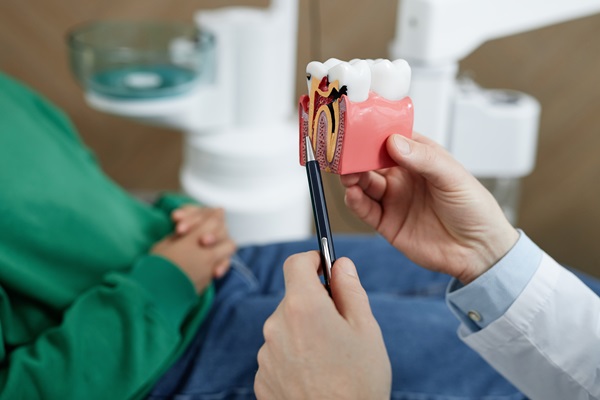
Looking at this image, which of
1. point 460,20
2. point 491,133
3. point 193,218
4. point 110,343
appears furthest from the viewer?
point 491,133

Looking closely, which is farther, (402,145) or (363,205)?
(363,205)

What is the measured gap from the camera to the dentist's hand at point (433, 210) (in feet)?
2.02

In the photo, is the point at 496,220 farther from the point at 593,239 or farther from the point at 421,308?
the point at 593,239

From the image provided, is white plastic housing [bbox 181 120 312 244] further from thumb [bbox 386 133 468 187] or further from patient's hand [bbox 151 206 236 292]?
thumb [bbox 386 133 468 187]

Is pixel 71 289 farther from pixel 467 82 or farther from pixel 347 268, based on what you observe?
pixel 467 82

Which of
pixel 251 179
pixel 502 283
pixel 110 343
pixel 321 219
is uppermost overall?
pixel 321 219

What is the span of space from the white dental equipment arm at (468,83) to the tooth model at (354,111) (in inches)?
13.6

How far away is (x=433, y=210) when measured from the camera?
709mm

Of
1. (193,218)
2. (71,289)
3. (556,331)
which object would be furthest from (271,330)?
(193,218)

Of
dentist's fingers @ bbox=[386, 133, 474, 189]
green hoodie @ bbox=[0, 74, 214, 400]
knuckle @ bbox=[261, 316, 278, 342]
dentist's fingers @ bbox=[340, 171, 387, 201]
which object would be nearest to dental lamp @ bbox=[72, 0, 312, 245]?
green hoodie @ bbox=[0, 74, 214, 400]

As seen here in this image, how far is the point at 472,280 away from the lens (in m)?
0.69

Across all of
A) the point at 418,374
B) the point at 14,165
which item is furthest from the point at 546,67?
the point at 14,165

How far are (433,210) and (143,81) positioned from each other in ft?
2.95

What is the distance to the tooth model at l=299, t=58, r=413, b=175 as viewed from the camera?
1.82ft
